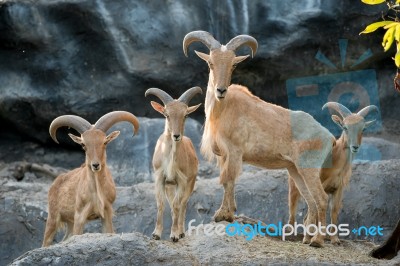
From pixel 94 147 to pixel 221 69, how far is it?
226cm

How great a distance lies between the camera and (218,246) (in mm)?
12609

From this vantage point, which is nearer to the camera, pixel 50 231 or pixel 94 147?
pixel 94 147

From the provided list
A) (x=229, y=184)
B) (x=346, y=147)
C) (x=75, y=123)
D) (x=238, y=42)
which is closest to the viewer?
(x=229, y=184)

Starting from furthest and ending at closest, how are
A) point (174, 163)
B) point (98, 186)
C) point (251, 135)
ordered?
point (98, 186) → point (251, 135) → point (174, 163)

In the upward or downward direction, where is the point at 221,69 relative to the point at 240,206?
upward

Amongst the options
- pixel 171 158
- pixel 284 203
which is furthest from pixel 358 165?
pixel 171 158

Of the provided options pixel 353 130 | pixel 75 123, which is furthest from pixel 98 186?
pixel 353 130

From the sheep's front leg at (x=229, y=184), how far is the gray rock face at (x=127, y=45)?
6601 millimetres

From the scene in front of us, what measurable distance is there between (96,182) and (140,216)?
10.2ft

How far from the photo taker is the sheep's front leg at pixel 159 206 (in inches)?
527

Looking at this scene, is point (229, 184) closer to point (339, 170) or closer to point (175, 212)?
point (175, 212)

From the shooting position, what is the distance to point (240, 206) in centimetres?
1777

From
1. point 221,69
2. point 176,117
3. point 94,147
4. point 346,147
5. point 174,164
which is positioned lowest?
point 346,147

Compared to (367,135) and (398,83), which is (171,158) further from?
(367,135)
